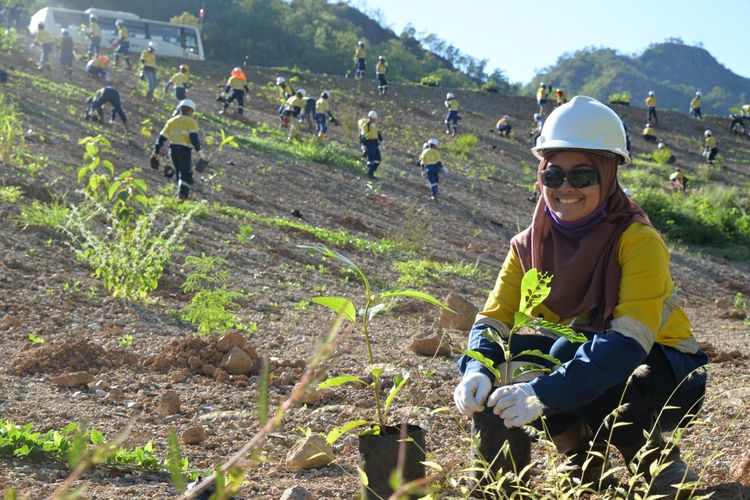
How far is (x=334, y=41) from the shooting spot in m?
73.4

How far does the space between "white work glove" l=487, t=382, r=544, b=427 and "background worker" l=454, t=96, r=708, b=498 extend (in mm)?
118

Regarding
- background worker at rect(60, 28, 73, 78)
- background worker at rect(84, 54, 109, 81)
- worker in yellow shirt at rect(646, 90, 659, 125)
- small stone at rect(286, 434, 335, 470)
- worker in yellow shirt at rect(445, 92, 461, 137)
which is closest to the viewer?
small stone at rect(286, 434, 335, 470)

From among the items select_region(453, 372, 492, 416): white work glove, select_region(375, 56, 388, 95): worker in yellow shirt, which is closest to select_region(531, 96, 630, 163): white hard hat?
select_region(453, 372, 492, 416): white work glove

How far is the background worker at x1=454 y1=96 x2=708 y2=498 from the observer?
276 cm

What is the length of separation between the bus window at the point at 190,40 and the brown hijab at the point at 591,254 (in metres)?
38.2

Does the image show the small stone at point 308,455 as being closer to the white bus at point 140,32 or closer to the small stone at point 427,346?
the small stone at point 427,346

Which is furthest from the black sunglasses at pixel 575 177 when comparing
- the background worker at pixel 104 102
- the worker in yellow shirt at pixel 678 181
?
the worker in yellow shirt at pixel 678 181

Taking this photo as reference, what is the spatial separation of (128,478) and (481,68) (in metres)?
110

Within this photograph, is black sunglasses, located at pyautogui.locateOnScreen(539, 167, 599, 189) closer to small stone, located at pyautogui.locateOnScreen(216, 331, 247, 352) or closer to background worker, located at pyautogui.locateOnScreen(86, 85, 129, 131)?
small stone, located at pyautogui.locateOnScreen(216, 331, 247, 352)

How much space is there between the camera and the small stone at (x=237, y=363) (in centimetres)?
513

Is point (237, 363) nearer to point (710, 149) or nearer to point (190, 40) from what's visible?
point (710, 149)

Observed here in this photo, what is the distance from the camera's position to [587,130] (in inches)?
118

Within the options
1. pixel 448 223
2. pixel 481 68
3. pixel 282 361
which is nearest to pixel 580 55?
pixel 481 68

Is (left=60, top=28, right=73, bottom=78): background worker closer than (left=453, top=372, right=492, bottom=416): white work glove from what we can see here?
No
